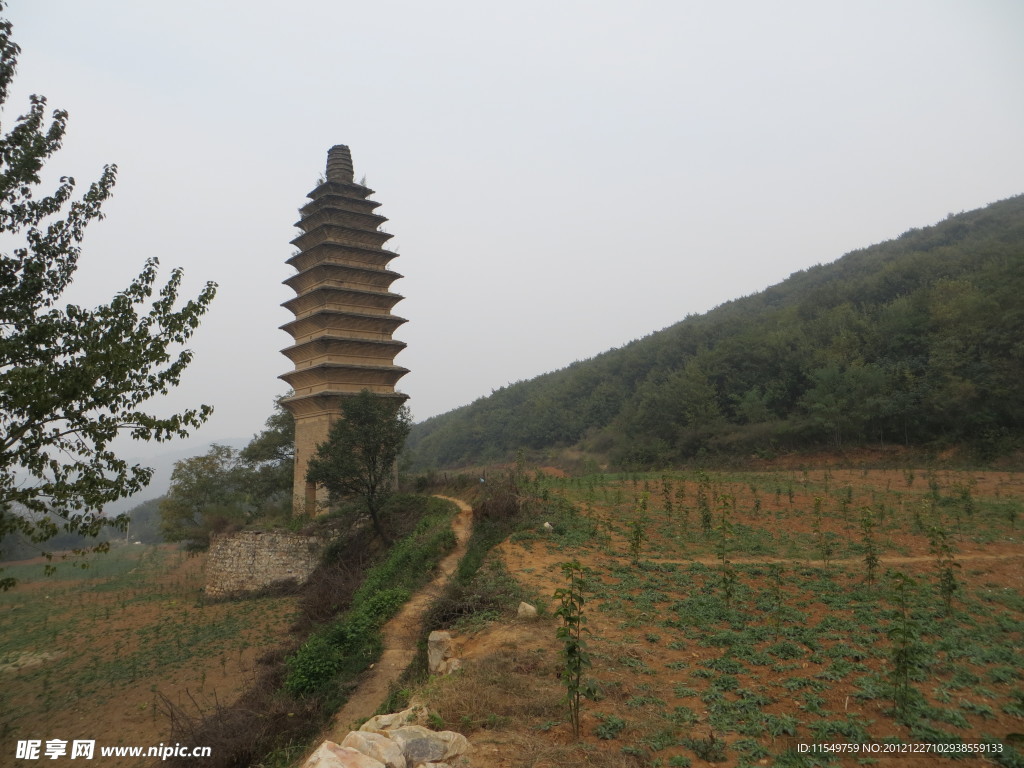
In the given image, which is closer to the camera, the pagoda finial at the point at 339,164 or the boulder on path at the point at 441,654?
the boulder on path at the point at 441,654

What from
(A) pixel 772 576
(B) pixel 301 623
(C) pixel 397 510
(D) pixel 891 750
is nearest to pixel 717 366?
(C) pixel 397 510

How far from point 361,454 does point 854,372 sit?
82.1 feet

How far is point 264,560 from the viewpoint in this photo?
18328 mm

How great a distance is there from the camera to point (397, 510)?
59.0 feet

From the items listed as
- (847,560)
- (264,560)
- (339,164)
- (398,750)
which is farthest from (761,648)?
(339,164)

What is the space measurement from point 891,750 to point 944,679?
187 centimetres

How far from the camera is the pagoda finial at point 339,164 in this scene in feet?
80.1

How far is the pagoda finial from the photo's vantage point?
2441cm

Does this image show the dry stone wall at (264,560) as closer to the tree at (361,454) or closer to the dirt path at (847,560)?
the tree at (361,454)

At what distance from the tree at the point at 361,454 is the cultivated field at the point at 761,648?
19.3 ft

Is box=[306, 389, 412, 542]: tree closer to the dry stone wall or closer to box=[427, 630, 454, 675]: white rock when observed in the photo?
the dry stone wall

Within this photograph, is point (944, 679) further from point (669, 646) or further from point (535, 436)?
point (535, 436)

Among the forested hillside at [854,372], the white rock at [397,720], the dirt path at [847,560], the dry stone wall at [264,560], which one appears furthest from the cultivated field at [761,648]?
the forested hillside at [854,372]

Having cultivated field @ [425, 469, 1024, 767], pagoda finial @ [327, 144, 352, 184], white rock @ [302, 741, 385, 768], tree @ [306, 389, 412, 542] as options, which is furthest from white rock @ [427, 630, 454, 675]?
pagoda finial @ [327, 144, 352, 184]
